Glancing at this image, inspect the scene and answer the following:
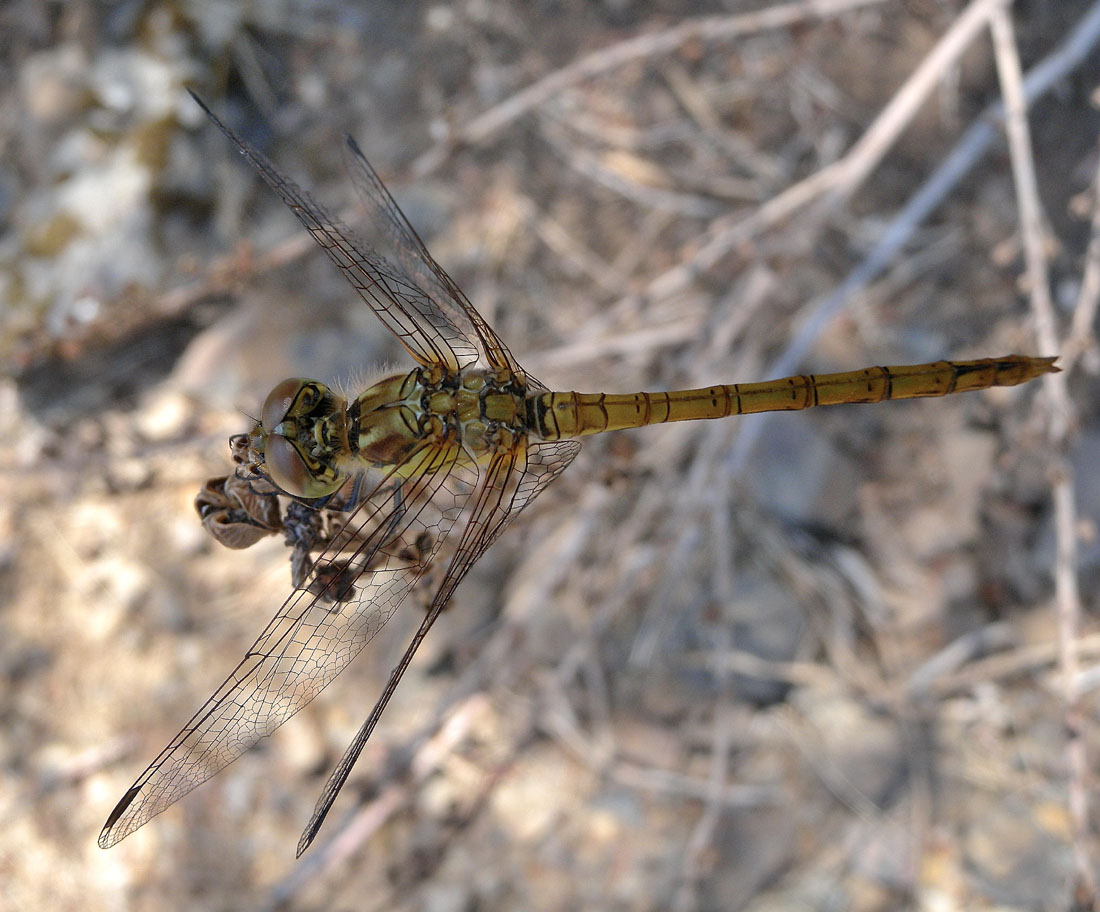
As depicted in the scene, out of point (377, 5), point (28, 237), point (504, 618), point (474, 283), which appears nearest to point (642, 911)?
point (504, 618)

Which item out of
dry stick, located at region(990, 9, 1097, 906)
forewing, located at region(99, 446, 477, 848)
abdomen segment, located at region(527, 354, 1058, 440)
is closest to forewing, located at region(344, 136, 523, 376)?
abdomen segment, located at region(527, 354, 1058, 440)

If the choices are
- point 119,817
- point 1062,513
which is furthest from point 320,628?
point 1062,513

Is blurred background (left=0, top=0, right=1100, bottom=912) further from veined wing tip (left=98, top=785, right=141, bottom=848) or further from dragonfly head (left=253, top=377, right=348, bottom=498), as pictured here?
veined wing tip (left=98, top=785, right=141, bottom=848)

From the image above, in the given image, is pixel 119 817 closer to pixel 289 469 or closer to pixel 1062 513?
pixel 289 469

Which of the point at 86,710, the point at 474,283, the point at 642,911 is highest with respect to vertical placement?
the point at 474,283

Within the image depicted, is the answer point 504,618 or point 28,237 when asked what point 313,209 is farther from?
point 28,237

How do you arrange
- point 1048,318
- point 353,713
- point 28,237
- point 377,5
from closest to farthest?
point 1048,318 < point 353,713 < point 28,237 < point 377,5

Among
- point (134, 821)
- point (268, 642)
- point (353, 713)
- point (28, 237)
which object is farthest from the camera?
point (28, 237)
